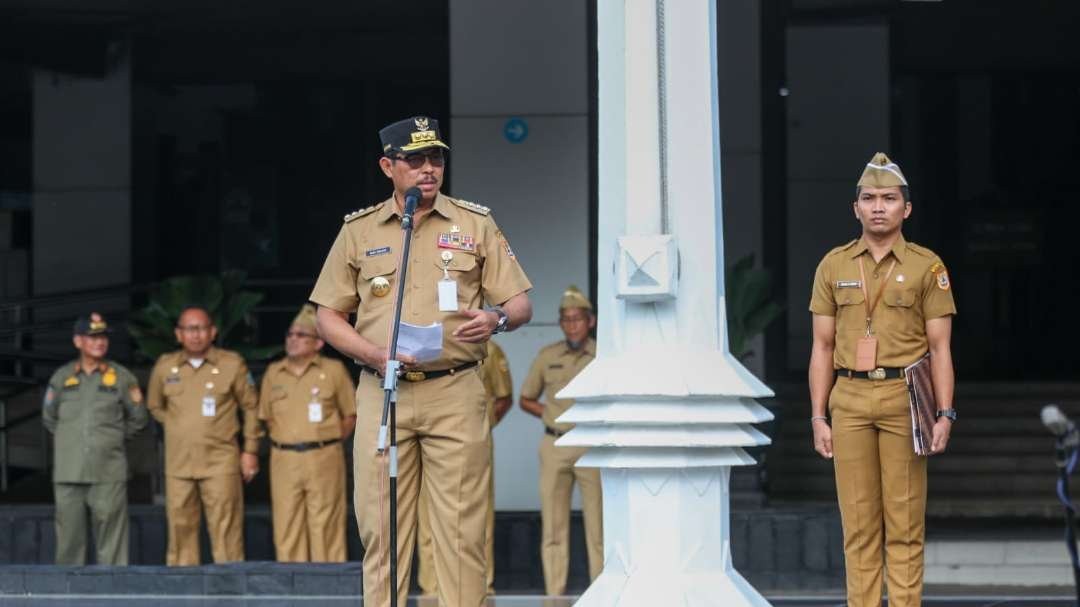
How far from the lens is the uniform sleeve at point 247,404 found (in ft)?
37.2

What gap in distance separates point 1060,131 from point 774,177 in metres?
3.28

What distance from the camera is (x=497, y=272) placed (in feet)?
20.1

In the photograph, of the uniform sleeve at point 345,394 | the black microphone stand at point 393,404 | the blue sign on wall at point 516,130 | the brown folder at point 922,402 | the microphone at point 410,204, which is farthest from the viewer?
the blue sign on wall at point 516,130

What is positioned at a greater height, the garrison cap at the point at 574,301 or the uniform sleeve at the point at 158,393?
the garrison cap at the point at 574,301

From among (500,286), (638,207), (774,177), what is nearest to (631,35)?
(638,207)

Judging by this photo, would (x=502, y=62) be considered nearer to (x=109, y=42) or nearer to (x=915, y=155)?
(x=109, y=42)

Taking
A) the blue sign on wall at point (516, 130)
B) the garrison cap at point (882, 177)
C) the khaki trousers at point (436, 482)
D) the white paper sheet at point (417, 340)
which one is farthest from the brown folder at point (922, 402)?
the blue sign on wall at point (516, 130)

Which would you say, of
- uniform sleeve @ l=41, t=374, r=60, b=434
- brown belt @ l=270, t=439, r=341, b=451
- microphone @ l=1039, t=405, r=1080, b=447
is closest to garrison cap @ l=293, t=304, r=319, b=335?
brown belt @ l=270, t=439, r=341, b=451

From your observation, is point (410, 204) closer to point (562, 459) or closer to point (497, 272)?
point (497, 272)

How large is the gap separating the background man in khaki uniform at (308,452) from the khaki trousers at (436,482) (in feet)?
17.0

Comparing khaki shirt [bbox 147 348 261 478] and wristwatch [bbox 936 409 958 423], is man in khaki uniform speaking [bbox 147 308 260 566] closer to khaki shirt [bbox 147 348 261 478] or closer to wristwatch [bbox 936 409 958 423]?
khaki shirt [bbox 147 348 261 478]

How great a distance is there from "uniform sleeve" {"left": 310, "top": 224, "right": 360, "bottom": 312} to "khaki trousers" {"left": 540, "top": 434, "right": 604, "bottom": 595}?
4.58m

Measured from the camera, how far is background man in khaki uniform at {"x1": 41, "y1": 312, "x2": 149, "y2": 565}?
11.1 meters

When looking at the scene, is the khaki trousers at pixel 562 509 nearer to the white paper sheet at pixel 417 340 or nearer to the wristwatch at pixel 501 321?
the wristwatch at pixel 501 321
